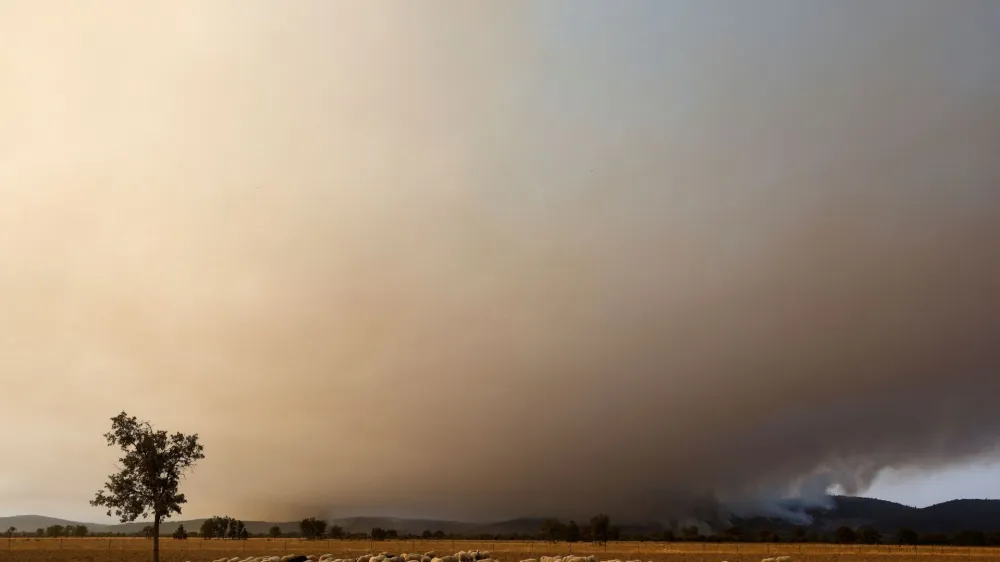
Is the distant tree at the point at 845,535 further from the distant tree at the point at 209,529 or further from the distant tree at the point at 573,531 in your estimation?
the distant tree at the point at 209,529

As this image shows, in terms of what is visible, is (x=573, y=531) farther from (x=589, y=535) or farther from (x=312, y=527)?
(x=312, y=527)

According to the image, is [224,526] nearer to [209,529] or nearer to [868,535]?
[209,529]

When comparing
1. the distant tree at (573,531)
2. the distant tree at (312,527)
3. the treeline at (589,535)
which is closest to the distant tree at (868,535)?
the treeline at (589,535)

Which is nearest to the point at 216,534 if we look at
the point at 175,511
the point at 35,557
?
the point at 35,557

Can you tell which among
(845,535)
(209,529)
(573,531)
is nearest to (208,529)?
(209,529)

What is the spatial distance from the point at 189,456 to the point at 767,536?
140 metres

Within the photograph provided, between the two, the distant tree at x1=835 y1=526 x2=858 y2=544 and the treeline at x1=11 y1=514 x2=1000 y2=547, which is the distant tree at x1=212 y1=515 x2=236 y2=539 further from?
the distant tree at x1=835 y1=526 x2=858 y2=544

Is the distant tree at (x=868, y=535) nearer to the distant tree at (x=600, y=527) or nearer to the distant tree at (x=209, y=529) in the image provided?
the distant tree at (x=600, y=527)

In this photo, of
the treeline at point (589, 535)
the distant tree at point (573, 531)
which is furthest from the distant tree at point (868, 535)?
the distant tree at point (573, 531)

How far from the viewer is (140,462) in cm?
6153

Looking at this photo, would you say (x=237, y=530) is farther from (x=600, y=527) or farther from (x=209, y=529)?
(x=600, y=527)

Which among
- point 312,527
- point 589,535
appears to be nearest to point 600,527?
point 589,535

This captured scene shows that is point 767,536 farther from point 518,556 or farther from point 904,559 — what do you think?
point 518,556

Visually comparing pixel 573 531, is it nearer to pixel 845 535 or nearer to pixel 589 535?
pixel 589 535
